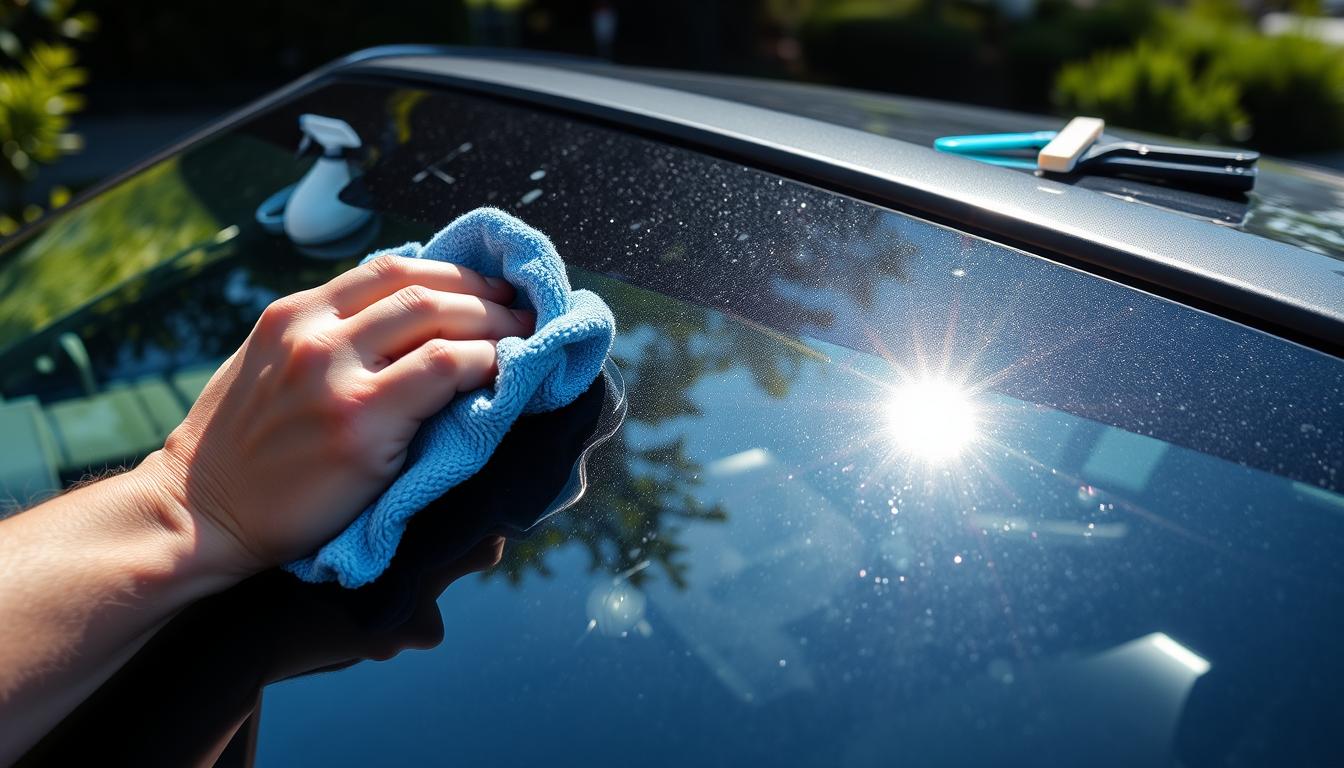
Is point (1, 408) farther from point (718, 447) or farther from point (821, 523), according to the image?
point (821, 523)

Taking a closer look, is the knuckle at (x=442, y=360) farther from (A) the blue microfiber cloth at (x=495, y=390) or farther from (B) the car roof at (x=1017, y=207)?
(B) the car roof at (x=1017, y=207)

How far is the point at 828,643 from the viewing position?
0.76 m

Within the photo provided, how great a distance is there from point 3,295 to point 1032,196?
65.1 inches

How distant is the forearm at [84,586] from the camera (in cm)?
83

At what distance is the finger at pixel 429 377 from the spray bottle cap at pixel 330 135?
79cm

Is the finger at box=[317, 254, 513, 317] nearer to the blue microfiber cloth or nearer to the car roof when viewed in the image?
the blue microfiber cloth

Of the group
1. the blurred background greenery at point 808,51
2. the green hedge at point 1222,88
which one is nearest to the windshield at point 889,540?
the blurred background greenery at point 808,51

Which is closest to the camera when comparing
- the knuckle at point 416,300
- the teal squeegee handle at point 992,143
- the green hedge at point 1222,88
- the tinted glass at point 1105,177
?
the knuckle at point 416,300

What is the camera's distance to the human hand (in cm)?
88

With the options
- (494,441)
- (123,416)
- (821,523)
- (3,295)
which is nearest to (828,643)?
(821,523)

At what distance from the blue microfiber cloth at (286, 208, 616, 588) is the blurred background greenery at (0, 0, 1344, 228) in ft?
19.0

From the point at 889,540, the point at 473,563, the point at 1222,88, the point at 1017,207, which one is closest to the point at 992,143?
the point at 1017,207

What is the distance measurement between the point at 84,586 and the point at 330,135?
3.07 feet

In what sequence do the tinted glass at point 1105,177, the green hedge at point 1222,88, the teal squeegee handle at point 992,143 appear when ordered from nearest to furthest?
the tinted glass at point 1105,177, the teal squeegee handle at point 992,143, the green hedge at point 1222,88
